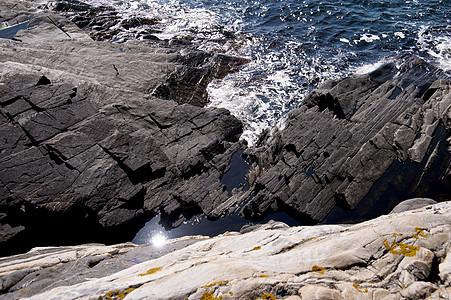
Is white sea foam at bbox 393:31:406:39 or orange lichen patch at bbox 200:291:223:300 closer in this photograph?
orange lichen patch at bbox 200:291:223:300

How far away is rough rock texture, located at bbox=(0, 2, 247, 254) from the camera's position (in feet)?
62.2

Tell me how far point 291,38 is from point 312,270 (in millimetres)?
40674

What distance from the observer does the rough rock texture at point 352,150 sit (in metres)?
21.5

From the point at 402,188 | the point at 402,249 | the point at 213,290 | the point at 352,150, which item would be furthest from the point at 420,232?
the point at 352,150

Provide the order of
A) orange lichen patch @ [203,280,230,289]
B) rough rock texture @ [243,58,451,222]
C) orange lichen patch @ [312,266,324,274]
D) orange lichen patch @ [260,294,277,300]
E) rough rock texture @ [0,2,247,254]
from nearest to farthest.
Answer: orange lichen patch @ [260,294,277,300], orange lichen patch @ [203,280,230,289], orange lichen patch @ [312,266,324,274], rough rock texture @ [0,2,247,254], rough rock texture @ [243,58,451,222]

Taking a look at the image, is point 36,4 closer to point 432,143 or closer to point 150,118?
point 150,118

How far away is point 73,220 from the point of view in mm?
20094

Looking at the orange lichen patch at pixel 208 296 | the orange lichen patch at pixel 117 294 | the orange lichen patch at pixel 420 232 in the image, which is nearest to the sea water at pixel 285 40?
the orange lichen patch at pixel 117 294

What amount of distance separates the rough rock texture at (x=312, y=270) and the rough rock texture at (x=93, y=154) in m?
10.4

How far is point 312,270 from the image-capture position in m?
7.70

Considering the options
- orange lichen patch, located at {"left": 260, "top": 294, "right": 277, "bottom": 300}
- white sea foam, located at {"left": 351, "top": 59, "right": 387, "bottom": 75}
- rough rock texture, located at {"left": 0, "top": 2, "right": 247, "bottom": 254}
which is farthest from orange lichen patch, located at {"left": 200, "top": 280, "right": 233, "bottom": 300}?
white sea foam, located at {"left": 351, "top": 59, "right": 387, "bottom": 75}

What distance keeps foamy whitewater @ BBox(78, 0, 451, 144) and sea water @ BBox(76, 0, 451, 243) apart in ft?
0.36

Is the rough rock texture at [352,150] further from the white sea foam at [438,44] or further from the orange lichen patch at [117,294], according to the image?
the orange lichen patch at [117,294]

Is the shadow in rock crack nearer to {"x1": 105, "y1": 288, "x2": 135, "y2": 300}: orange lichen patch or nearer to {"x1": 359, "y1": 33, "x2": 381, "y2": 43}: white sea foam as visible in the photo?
{"x1": 105, "y1": 288, "x2": 135, "y2": 300}: orange lichen patch
